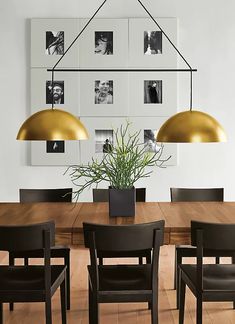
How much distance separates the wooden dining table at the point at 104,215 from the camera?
3.56 metres

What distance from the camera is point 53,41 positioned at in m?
6.73

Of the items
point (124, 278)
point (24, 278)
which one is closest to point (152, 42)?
point (124, 278)

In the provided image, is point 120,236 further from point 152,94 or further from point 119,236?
point 152,94

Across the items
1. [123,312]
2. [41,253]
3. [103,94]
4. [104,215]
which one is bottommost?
[123,312]

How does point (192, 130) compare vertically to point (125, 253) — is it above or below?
above

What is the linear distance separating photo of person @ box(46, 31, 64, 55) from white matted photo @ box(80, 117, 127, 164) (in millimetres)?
804

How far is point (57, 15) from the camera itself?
672 cm

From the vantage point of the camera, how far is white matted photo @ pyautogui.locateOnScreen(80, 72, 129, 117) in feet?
22.2

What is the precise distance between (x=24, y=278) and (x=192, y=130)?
57.4 inches

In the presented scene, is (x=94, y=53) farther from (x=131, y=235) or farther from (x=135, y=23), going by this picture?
(x=131, y=235)

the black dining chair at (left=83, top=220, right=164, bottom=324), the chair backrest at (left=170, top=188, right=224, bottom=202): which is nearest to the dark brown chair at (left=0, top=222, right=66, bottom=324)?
the black dining chair at (left=83, top=220, right=164, bottom=324)

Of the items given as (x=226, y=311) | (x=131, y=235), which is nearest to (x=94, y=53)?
(x=226, y=311)

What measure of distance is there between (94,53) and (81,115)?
0.70 meters

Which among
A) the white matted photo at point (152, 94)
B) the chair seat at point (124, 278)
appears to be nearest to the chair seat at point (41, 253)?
the chair seat at point (124, 278)
